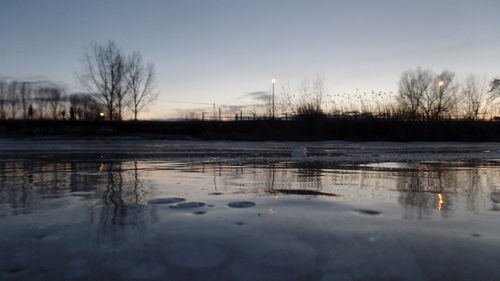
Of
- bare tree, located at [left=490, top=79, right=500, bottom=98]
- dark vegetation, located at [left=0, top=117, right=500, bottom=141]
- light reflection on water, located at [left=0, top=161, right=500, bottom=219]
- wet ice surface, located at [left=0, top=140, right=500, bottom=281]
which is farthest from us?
bare tree, located at [left=490, top=79, right=500, bottom=98]

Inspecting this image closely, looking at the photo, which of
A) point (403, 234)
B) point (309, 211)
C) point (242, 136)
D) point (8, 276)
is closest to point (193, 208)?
point (309, 211)

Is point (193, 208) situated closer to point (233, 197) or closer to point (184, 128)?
point (233, 197)

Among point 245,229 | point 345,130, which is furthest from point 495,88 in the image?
point 245,229

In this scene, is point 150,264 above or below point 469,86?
below

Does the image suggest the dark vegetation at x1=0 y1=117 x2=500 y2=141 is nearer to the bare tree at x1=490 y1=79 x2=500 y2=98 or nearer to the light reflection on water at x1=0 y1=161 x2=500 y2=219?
the bare tree at x1=490 y1=79 x2=500 y2=98

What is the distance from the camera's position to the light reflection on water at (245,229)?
1.49 meters

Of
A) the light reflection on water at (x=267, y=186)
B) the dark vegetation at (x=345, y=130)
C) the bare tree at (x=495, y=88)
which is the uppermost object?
the bare tree at (x=495, y=88)

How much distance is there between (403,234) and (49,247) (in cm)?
210

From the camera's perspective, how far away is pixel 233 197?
300 cm

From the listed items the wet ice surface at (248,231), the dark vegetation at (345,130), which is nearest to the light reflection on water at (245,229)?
the wet ice surface at (248,231)

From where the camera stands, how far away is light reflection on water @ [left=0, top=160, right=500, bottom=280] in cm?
149

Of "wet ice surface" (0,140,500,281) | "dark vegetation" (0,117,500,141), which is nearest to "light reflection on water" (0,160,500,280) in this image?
"wet ice surface" (0,140,500,281)

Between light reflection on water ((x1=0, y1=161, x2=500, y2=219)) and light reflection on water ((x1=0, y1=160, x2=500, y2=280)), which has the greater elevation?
light reflection on water ((x1=0, y1=161, x2=500, y2=219))

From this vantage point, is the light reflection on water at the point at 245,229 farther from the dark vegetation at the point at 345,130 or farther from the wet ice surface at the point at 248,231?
the dark vegetation at the point at 345,130
